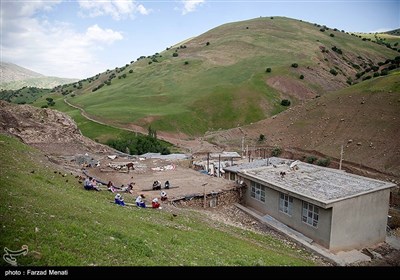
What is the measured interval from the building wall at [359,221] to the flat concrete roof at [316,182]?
0.64 m

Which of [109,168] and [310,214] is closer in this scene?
[310,214]

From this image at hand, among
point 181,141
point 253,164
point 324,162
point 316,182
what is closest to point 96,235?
point 316,182

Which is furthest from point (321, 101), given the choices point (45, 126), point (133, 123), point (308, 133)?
point (45, 126)

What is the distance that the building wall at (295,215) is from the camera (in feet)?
73.8

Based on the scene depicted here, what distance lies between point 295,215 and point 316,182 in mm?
3834

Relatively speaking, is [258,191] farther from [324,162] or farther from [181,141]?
[181,141]

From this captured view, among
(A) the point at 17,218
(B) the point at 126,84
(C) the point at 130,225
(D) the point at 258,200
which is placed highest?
(B) the point at 126,84

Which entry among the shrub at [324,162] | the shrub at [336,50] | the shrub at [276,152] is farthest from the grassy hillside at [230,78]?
the shrub at [324,162]

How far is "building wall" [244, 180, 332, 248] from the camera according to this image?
22500mm

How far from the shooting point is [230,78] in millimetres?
95938

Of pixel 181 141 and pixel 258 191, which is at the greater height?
pixel 258 191

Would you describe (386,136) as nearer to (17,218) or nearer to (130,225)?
(130,225)

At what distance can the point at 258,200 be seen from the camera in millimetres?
29219

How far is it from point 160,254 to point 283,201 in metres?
17.1
